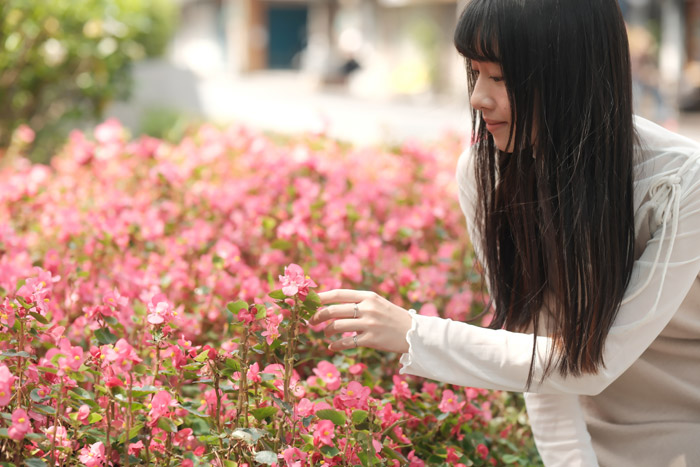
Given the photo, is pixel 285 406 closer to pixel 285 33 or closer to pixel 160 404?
pixel 160 404

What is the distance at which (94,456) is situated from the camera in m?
1.39

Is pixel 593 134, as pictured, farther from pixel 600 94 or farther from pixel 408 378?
pixel 408 378

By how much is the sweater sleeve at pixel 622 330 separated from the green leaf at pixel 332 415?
16 cm

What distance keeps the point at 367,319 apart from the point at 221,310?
78 centimetres

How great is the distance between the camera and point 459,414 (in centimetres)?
182

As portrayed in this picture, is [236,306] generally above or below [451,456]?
above

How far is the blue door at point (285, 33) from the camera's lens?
36219 mm

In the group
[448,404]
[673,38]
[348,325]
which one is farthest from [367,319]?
[673,38]

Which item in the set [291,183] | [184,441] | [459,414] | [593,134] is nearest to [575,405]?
[459,414]

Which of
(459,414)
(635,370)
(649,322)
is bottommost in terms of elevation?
(459,414)

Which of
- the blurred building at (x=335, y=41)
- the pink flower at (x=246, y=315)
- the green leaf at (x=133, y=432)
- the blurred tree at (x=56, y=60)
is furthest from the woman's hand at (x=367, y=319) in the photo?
→ the blurred building at (x=335, y=41)

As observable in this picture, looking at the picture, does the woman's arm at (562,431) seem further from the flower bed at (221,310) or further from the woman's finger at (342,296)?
the woman's finger at (342,296)

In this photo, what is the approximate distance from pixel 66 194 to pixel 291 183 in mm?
924

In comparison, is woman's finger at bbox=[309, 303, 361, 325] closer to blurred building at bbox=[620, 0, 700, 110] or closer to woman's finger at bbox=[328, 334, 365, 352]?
woman's finger at bbox=[328, 334, 365, 352]
